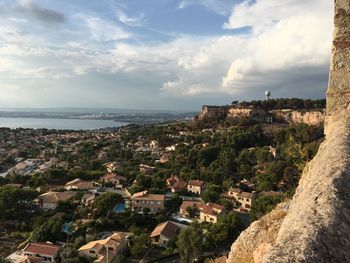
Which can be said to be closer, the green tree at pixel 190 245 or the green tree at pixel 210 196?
the green tree at pixel 190 245

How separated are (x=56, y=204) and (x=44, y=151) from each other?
4515 centimetres

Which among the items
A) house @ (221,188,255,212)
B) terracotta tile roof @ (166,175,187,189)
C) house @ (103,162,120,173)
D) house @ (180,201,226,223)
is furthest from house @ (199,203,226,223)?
house @ (103,162,120,173)

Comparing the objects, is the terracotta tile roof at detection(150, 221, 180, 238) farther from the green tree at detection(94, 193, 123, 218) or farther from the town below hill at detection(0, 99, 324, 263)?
the green tree at detection(94, 193, 123, 218)

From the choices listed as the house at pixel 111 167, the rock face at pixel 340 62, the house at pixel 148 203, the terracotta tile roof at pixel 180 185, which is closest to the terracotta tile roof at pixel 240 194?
the terracotta tile roof at pixel 180 185

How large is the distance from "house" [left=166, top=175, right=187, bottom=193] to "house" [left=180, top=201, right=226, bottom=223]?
19.5 feet

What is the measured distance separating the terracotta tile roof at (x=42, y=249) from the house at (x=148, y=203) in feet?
32.9

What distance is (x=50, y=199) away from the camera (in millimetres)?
32781

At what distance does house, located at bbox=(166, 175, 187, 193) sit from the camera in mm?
39500

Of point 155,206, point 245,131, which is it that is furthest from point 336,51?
point 245,131

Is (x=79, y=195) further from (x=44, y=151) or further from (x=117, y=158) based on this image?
(x=44, y=151)

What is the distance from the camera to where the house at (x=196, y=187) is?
39666 mm

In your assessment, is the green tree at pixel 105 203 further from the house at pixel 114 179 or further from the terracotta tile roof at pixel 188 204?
the house at pixel 114 179

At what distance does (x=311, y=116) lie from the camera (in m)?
63.7

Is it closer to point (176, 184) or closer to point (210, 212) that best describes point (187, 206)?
point (210, 212)
